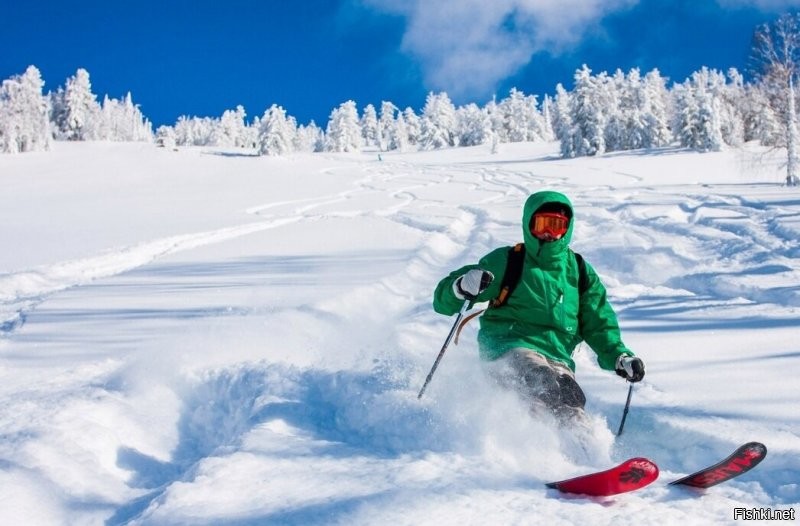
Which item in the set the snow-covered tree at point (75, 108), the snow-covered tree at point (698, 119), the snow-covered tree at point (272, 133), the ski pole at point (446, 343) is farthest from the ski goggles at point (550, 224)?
the snow-covered tree at point (75, 108)

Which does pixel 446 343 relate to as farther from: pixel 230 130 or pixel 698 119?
pixel 230 130

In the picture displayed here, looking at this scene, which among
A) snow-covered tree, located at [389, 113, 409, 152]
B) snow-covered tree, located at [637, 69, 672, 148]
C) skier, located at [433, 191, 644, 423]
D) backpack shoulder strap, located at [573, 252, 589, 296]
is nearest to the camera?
skier, located at [433, 191, 644, 423]

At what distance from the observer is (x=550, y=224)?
12.3 feet

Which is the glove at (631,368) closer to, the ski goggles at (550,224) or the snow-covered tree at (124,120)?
the ski goggles at (550,224)

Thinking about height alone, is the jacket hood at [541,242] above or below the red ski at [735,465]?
above

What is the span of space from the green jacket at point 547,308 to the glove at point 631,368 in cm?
14

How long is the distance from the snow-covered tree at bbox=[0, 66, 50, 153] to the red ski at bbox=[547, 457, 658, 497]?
7002 centimetres

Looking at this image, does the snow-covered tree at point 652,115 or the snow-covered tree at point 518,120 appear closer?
the snow-covered tree at point 652,115

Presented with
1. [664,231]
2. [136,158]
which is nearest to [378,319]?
[664,231]

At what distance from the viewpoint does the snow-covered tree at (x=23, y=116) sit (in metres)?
58.4

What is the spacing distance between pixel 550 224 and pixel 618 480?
71.0 inches

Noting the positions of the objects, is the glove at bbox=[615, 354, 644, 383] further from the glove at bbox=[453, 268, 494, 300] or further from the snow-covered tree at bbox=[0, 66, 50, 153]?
the snow-covered tree at bbox=[0, 66, 50, 153]

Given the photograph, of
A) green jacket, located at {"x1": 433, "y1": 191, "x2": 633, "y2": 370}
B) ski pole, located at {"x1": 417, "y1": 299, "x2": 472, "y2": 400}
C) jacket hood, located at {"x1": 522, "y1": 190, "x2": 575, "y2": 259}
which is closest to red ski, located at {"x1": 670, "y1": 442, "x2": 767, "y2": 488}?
green jacket, located at {"x1": 433, "y1": 191, "x2": 633, "y2": 370}

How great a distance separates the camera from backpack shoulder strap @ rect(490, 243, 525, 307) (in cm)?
374
